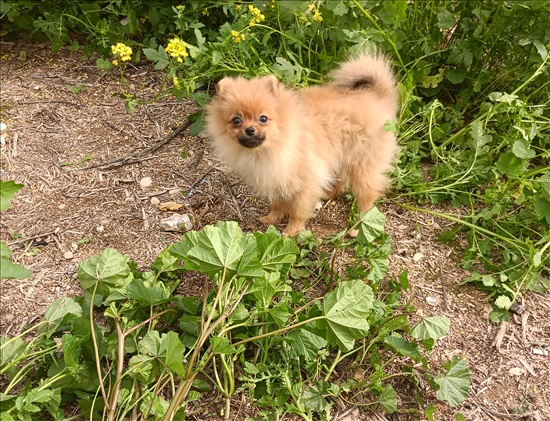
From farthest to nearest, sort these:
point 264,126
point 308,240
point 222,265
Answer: point 308,240, point 264,126, point 222,265

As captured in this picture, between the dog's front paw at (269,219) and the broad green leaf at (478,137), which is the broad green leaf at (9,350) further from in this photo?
the broad green leaf at (478,137)

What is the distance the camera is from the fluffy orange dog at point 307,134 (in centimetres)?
297

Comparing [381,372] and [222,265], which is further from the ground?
[222,265]

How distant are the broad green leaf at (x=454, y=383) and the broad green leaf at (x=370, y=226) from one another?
768 mm

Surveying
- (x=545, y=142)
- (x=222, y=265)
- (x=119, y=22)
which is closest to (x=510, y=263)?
(x=545, y=142)

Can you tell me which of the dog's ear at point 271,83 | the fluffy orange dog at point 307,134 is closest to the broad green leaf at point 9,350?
the fluffy orange dog at point 307,134

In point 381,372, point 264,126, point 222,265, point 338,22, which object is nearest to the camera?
point 222,265

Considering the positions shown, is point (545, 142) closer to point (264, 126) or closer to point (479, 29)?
point (479, 29)

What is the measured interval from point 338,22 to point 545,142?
1747 millimetres

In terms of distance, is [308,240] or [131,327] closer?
[131,327]

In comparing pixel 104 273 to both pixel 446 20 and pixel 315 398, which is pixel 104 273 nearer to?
pixel 315 398

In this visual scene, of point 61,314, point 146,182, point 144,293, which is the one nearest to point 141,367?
point 144,293

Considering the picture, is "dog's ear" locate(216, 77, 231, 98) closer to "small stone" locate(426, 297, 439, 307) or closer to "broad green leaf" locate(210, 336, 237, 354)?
"broad green leaf" locate(210, 336, 237, 354)

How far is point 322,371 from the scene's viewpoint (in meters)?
2.62
